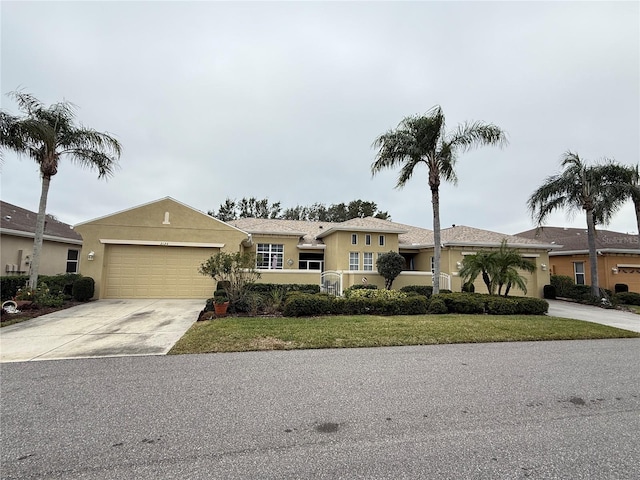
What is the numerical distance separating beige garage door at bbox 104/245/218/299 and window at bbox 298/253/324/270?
23.1 ft

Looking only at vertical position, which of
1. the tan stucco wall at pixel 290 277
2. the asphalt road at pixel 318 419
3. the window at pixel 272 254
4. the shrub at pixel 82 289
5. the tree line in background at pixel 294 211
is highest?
the tree line in background at pixel 294 211

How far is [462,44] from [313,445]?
1257cm

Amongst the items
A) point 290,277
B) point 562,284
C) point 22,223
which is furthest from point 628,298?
point 22,223

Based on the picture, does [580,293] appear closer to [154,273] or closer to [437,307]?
[437,307]

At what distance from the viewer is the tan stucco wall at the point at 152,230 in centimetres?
1358

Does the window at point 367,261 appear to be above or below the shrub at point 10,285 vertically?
above

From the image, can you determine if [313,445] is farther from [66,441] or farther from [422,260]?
[422,260]

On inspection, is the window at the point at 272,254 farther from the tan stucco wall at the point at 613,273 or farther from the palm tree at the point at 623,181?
the tan stucco wall at the point at 613,273

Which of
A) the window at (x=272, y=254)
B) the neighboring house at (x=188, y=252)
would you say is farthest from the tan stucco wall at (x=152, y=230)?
the window at (x=272, y=254)

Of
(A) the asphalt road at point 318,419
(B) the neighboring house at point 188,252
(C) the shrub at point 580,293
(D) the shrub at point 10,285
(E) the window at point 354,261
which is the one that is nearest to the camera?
(A) the asphalt road at point 318,419

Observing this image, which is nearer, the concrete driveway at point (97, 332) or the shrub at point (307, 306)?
the concrete driveway at point (97, 332)

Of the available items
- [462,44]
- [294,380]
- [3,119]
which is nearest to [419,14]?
[462,44]

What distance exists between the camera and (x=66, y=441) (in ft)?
9.56

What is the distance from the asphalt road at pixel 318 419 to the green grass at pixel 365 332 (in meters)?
1.09
